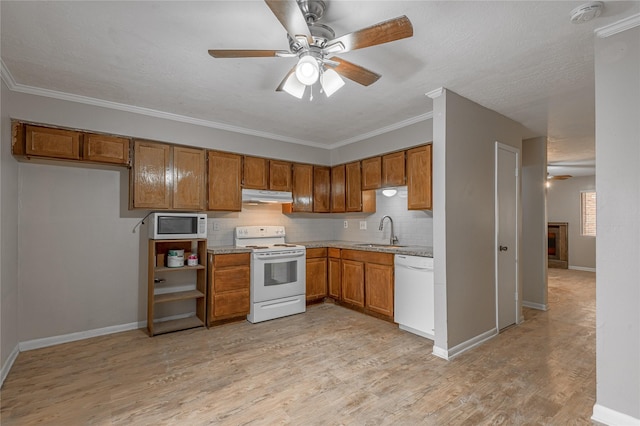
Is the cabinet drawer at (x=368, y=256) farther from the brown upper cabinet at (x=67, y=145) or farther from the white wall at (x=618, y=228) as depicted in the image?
the brown upper cabinet at (x=67, y=145)

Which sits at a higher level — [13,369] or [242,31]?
[242,31]

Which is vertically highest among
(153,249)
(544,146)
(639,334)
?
(544,146)

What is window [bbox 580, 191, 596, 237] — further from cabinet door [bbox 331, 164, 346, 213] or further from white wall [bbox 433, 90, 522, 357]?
cabinet door [bbox 331, 164, 346, 213]

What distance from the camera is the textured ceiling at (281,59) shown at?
73.9 inches

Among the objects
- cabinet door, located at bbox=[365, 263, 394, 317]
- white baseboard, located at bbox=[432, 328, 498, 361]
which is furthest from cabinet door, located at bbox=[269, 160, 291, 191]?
white baseboard, located at bbox=[432, 328, 498, 361]

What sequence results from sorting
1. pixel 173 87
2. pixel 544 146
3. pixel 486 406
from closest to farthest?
pixel 486 406 → pixel 173 87 → pixel 544 146

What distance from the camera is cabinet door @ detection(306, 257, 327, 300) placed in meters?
4.58

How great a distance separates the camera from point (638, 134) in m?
1.90

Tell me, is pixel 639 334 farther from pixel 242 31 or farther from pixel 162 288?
pixel 162 288

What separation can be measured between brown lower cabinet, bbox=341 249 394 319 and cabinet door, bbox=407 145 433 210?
2.46ft

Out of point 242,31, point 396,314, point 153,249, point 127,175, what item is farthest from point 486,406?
point 127,175

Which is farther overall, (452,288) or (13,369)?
(452,288)

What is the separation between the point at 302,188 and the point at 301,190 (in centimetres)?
4

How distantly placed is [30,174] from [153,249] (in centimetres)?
142
